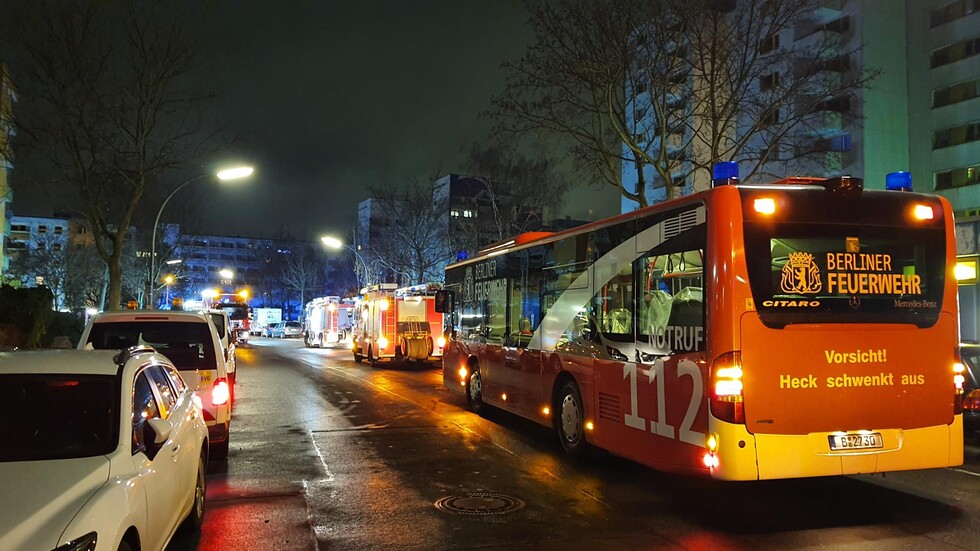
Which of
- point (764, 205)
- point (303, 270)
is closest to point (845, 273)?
point (764, 205)

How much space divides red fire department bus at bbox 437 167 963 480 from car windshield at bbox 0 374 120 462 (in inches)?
182

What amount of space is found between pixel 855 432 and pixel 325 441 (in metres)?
6.94

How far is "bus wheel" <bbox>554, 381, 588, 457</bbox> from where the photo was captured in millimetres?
8688

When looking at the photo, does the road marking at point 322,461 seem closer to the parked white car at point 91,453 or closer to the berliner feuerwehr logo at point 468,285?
the parked white car at point 91,453

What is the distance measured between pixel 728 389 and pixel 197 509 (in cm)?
455

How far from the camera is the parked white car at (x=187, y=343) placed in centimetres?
825

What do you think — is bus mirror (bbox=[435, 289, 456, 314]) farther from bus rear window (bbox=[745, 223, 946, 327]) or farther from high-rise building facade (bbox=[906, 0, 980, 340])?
high-rise building facade (bbox=[906, 0, 980, 340])

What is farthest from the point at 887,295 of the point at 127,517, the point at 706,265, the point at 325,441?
the point at 325,441

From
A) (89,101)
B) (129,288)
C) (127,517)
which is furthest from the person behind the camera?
(129,288)

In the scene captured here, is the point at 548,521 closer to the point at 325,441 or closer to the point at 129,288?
the point at 325,441

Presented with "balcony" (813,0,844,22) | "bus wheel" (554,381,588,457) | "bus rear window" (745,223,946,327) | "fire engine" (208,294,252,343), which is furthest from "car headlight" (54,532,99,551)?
"balcony" (813,0,844,22)

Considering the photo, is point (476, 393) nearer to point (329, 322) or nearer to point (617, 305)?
point (617, 305)

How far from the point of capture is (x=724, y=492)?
7.39m

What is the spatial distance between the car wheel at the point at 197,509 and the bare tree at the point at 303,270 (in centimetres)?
6929
